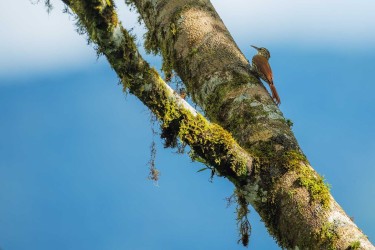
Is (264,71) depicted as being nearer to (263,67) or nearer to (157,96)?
(263,67)

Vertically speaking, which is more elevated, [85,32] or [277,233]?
[85,32]

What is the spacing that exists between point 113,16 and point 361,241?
2.09 meters

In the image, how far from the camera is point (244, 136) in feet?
15.3

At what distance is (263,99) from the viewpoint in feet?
16.0

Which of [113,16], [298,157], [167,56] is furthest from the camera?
[167,56]

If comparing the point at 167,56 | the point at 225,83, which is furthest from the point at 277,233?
the point at 167,56

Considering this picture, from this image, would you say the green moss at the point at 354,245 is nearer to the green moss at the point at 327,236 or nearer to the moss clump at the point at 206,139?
the green moss at the point at 327,236

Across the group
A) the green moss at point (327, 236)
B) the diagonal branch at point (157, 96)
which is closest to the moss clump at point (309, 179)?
the green moss at point (327, 236)

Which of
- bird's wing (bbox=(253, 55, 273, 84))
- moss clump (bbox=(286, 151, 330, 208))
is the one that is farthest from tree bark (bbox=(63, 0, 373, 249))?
bird's wing (bbox=(253, 55, 273, 84))

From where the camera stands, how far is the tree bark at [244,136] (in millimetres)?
3877

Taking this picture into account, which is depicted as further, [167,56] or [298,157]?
[167,56]

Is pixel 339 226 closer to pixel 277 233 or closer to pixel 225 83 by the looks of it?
pixel 277 233

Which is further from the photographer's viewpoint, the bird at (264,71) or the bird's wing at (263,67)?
the bird's wing at (263,67)

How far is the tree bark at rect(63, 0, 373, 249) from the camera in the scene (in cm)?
388
